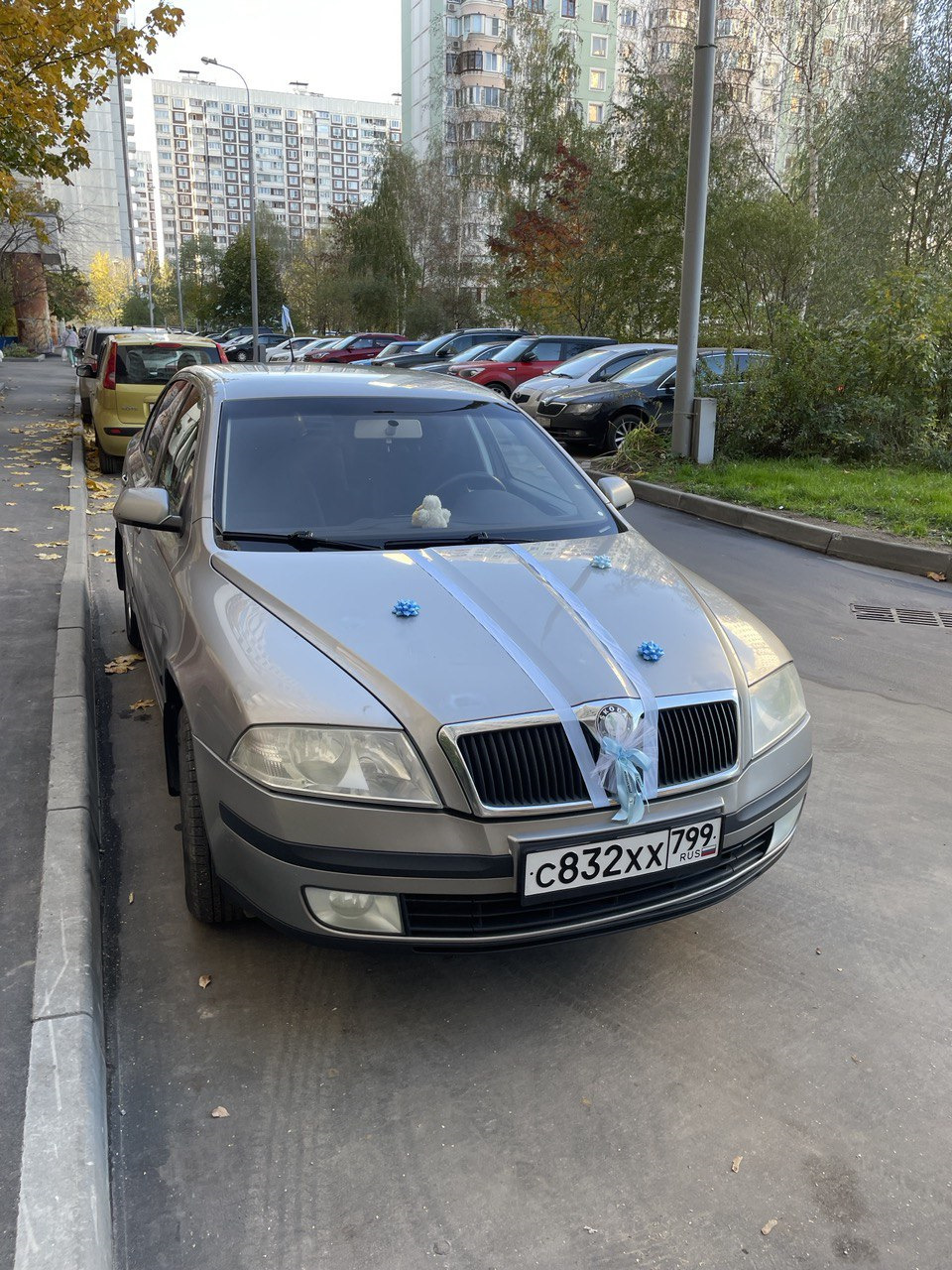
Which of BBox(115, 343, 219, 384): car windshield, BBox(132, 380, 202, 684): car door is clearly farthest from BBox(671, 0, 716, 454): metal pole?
BBox(132, 380, 202, 684): car door

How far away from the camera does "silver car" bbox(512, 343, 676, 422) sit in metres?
14.9

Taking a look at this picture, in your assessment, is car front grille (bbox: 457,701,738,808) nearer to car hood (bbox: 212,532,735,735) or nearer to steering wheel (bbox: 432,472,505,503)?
car hood (bbox: 212,532,735,735)

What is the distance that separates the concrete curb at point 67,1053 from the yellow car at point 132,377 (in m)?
8.61

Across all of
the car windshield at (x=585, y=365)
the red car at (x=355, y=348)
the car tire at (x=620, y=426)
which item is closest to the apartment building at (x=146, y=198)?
the red car at (x=355, y=348)

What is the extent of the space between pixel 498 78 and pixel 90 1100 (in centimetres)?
8212

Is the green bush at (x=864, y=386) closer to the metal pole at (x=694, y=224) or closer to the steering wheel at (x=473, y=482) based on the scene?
the metal pole at (x=694, y=224)

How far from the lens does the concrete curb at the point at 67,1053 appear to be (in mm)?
1986

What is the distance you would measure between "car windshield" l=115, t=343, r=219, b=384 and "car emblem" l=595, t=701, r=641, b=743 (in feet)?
34.4

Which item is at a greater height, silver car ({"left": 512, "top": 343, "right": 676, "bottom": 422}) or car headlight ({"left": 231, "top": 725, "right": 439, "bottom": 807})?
silver car ({"left": 512, "top": 343, "right": 676, "bottom": 422})

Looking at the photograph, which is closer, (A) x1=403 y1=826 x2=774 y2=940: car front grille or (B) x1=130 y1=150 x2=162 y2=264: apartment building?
(A) x1=403 y1=826 x2=774 y2=940: car front grille

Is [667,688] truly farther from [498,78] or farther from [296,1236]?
[498,78]

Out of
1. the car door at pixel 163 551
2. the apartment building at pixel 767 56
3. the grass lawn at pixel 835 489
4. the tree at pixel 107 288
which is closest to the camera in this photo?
the car door at pixel 163 551

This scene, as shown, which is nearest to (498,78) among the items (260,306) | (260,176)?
(260,306)

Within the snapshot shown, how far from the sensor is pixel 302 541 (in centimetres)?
344
